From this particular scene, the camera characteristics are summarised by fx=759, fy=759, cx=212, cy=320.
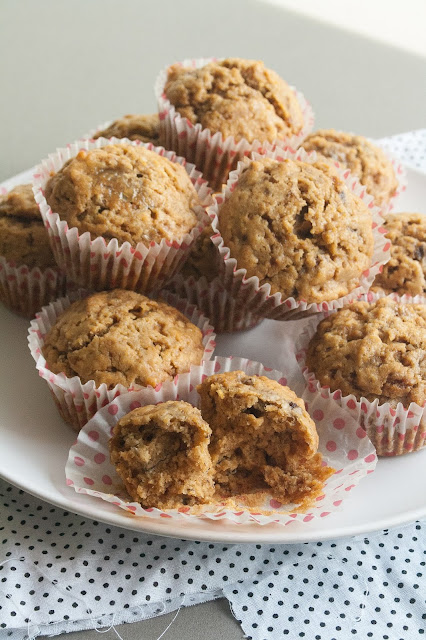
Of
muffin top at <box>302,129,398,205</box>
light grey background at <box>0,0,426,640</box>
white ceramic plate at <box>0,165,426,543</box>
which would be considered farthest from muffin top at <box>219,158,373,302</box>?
light grey background at <box>0,0,426,640</box>

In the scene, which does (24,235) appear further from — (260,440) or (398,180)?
(398,180)

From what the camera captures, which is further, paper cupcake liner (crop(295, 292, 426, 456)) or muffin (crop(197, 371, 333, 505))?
paper cupcake liner (crop(295, 292, 426, 456))

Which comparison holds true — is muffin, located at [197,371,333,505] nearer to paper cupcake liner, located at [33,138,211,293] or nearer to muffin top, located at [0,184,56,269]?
paper cupcake liner, located at [33,138,211,293]

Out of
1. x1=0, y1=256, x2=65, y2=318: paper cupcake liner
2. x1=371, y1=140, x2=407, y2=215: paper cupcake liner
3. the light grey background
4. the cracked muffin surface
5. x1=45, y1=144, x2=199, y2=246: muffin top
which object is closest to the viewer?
the cracked muffin surface

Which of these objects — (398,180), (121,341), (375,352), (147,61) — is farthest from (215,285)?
(147,61)

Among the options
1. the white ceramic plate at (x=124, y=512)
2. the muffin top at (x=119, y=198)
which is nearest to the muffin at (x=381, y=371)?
the white ceramic plate at (x=124, y=512)

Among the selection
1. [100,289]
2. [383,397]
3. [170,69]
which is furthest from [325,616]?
[170,69]

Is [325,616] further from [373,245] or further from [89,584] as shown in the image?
[373,245]
